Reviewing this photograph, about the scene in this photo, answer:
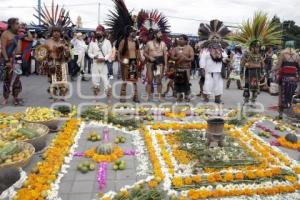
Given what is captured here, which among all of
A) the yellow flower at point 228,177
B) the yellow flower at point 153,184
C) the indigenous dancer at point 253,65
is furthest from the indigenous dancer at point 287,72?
the yellow flower at point 153,184

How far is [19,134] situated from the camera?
5461 mm

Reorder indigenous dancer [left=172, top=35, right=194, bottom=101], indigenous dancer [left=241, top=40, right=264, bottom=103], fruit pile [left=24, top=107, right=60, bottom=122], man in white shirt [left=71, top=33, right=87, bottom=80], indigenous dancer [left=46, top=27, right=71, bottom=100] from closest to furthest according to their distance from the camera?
fruit pile [left=24, top=107, right=60, bottom=122] < indigenous dancer [left=46, top=27, right=71, bottom=100] < indigenous dancer [left=241, top=40, right=264, bottom=103] < indigenous dancer [left=172, top=35, right=194, bottom=101] < man in white shirt [left=71, top=33, right=87, bottom=80]

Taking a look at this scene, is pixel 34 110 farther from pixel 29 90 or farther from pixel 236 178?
pixel 29 90

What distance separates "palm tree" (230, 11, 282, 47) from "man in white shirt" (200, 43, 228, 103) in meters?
0.96

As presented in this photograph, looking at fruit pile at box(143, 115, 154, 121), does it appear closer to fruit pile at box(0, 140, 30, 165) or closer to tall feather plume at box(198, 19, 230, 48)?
tall feather plume at box(198, 19, 230, 48)

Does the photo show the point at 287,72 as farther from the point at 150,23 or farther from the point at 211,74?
the point at 150,23

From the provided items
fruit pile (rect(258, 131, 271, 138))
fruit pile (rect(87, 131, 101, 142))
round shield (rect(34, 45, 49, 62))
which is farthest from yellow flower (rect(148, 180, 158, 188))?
round shield (rect(34, 45, 49, 62))

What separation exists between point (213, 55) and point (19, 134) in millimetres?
5996

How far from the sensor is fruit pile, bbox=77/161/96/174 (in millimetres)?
4957

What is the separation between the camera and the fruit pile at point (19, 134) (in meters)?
5.41

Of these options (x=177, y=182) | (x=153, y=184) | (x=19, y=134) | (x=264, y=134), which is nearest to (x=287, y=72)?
(x=264, y=134)

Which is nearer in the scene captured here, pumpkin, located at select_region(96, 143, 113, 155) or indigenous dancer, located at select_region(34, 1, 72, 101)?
pumpkin, located at select_region(96, 143, 113, 155)

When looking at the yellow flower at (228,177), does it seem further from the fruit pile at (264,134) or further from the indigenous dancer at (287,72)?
the indigenous dancer at (287,72)

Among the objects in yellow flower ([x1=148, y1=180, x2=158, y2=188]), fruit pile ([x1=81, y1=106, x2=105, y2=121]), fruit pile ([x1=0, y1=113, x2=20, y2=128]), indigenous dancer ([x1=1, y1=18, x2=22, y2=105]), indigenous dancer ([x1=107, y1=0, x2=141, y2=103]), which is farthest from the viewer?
indigenous dancer ([x1=107, y1=0, x2=141, y2=103])
